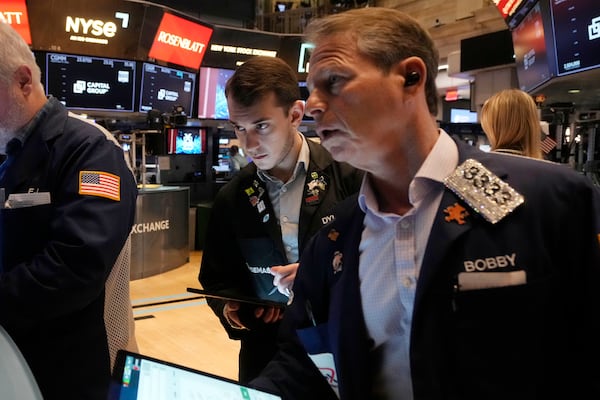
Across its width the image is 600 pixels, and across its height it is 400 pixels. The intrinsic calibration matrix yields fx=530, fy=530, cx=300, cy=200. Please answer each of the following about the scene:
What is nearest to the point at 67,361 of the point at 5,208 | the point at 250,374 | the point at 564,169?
the point at 5,208

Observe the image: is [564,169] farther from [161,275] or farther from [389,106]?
[161,275]

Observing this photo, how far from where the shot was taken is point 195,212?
823cm

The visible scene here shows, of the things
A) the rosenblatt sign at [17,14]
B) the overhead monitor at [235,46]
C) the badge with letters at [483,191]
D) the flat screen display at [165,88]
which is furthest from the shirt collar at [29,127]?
the overhead monitor at [235,46]

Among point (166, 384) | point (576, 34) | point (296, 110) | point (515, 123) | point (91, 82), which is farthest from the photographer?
point (91, 82)

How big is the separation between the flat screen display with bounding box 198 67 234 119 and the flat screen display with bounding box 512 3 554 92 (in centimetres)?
464

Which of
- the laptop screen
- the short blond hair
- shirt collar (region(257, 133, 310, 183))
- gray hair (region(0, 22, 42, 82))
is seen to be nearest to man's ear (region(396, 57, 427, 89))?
the laptop screen

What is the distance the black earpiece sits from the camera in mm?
1022

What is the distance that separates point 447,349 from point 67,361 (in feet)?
Result: 3.55

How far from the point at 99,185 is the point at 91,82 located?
605cm

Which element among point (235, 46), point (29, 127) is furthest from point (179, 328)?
point (235, 46)

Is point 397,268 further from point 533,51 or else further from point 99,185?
point 533,51

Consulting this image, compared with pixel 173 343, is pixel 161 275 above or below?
above

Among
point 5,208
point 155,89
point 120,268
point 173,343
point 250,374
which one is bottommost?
point 173,343

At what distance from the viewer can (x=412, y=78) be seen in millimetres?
1022
